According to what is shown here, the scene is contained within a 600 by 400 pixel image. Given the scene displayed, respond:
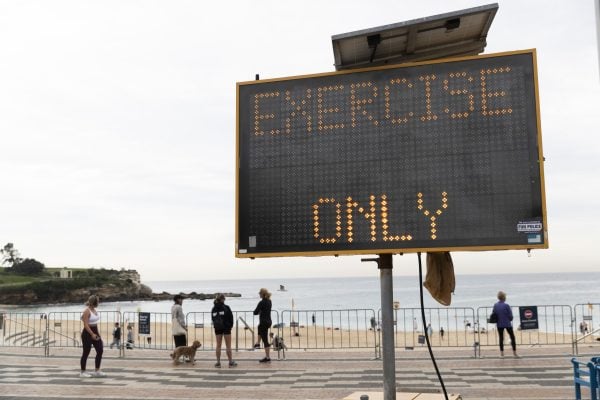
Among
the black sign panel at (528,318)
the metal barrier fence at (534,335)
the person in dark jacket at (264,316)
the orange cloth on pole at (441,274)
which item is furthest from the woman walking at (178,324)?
the orange cloth on pole at (441,274)

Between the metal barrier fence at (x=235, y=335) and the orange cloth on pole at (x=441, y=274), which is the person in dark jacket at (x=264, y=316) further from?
the orange cloth on pole at (x=441, y=274)

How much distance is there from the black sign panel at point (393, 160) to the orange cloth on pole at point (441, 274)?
95 centimetres

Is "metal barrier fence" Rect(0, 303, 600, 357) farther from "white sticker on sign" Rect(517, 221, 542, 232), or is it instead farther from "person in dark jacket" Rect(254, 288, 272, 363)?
"white sticker on sign" Rect(517, 221, 542, 232)

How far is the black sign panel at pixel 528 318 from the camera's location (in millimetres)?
15523

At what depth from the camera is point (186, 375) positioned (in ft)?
42.4

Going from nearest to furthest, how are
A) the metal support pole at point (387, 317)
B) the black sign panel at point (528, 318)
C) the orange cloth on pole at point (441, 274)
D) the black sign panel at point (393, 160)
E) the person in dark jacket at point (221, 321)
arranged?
the black sign panel at point (393, 160)
the metal support pole at point (387, 317)
the orange cloth on pole at point (441, 274)
the person in dark jacket at point (221, 321)
the black sign panel at point (528, 318)

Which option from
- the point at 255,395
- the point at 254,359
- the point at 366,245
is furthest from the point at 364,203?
the point at 254,359

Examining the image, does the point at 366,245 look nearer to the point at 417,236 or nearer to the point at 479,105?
the point at 417,236

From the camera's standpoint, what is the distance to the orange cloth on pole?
20.2 ft

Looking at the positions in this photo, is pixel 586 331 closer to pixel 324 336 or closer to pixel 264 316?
pixel 324 336

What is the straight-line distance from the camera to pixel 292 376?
12414 millimetres

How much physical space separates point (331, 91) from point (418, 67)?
857 millimetres

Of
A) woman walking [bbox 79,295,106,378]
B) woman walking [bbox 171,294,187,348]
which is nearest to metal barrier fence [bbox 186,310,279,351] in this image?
woman walking [bbox 171,294,187,348]

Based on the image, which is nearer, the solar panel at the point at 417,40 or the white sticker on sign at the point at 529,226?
the white sticker on sign at the point at 529,226
